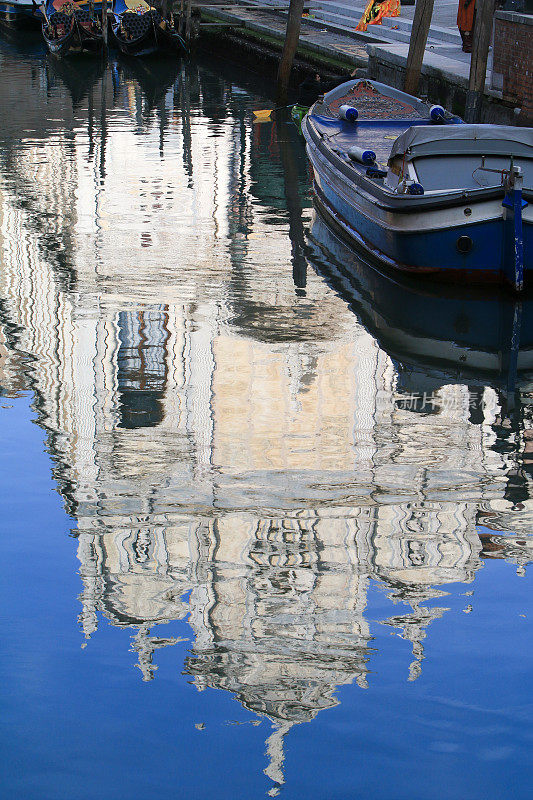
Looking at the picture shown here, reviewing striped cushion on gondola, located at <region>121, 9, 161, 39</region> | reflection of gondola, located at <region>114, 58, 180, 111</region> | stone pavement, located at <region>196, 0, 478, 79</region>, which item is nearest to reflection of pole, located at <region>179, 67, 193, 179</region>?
reflection of gondola, located at <region>114, 58, 180, 111</region>

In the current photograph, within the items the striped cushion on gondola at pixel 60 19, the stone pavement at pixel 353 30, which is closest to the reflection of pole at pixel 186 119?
the stone pavement at pixel 353 30

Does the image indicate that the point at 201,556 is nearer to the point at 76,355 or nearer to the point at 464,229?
the point at 76,355

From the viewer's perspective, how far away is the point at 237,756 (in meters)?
3.62

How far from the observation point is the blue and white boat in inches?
342

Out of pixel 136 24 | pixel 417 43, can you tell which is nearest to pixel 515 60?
pixel 417 43

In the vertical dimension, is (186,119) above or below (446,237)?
below

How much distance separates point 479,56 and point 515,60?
55 centimetres

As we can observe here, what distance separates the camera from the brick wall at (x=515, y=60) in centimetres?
1297

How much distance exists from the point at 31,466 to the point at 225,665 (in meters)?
2.27

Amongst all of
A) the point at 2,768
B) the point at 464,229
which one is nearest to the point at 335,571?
the point at 2,768

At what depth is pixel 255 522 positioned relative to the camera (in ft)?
17.2

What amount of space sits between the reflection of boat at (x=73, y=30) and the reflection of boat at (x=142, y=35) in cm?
52

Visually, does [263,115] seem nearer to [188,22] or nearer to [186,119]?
[186,119]

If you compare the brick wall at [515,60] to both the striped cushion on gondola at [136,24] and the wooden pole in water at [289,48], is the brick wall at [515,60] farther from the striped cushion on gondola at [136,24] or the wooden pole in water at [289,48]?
the striped cushion on gondola at [136,24]
